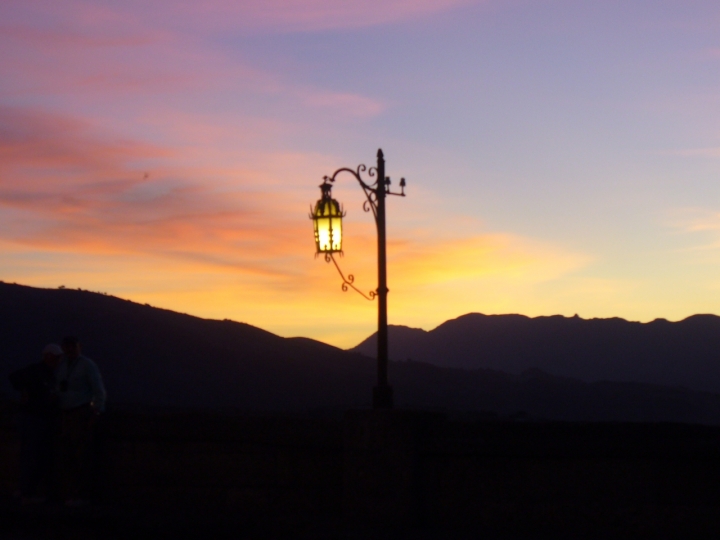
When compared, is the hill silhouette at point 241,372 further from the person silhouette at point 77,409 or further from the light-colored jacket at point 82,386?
the light-colored jacket at point 82,386

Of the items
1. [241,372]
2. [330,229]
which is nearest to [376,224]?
[330,229]

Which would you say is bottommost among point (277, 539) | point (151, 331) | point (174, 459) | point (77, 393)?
point (277, 539)

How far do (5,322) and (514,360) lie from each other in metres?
134

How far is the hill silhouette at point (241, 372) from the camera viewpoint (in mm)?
80000

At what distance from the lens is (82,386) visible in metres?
9.53

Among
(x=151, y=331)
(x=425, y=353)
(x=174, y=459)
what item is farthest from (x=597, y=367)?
(x=174, y=459)

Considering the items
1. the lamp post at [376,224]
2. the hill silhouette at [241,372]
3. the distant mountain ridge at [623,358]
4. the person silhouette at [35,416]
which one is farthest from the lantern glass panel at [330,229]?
the distant mountain ridge at [623,358]

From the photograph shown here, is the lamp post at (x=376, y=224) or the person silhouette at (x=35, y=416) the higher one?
the lamp post at (x=376, y=224)

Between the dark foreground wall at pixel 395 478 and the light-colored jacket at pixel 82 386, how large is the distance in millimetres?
525

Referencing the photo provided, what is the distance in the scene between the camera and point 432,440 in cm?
866

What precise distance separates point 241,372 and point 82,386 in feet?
257

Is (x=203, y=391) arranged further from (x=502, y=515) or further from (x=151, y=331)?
(x=502, y=515)

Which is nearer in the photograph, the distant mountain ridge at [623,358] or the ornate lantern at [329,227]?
the ornate lantern at [329,227]

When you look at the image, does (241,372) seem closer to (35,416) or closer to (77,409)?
(35,416)
